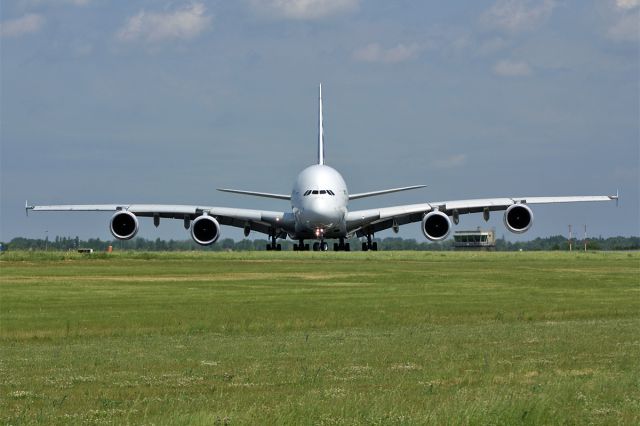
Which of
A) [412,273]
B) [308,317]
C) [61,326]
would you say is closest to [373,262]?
[412,273]

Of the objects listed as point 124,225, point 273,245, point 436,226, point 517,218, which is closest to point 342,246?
point 273,245

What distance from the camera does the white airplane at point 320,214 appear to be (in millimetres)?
66250

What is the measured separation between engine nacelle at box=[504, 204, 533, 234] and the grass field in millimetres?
22116

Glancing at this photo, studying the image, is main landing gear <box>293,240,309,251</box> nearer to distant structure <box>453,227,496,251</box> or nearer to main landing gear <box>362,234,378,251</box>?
main landing gear <box>362,234,378,251</box>

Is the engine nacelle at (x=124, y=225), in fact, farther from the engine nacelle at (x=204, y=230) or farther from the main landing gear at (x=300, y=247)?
the main landing gear at (x=300, y=247)

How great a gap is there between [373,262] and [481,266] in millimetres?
5892

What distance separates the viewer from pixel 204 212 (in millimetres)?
68875

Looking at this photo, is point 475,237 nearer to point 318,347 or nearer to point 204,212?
point 204,212

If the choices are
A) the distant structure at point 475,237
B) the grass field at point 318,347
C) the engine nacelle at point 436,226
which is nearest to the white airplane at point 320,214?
the engine nacelle at point 436,226

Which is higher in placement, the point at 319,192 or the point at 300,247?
the point at 319,192

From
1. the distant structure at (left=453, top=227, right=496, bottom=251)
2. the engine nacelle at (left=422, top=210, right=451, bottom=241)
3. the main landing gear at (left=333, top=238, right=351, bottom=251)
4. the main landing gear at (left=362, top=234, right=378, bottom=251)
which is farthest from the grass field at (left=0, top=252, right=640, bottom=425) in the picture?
the distant structure at (left=453, top=227, right=496, bottom=251)

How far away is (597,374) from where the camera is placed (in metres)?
15.7

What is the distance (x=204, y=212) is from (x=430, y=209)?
1373cm

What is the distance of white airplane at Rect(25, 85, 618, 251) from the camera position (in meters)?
66.2
